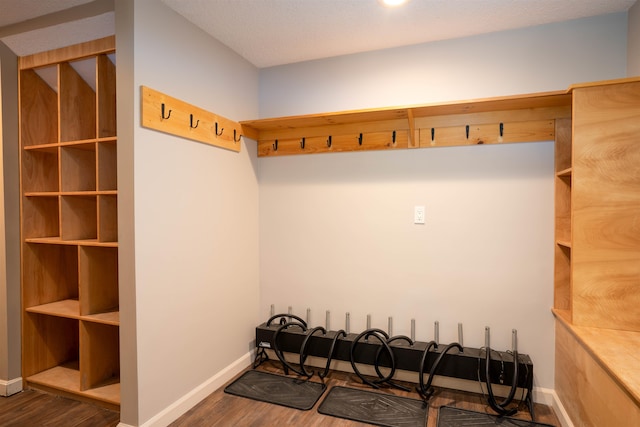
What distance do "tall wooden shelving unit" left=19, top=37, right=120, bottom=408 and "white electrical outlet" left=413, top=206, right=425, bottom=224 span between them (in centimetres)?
193

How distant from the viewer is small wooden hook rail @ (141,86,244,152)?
6.36 ft

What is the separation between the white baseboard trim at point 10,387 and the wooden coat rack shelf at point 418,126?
2265 millimetres

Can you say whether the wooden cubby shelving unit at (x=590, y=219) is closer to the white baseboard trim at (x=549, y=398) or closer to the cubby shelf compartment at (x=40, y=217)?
the white baseboard trim at (x=549, y=398)

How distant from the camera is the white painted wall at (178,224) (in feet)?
6.15

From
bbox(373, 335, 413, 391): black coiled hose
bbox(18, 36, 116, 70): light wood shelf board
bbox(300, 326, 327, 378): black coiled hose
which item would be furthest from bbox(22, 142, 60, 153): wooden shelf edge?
bbox(373, 335, 413, 391): black coiled hose

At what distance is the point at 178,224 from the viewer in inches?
84.9

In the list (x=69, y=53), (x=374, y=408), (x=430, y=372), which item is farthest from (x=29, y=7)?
(x=430, y=372)

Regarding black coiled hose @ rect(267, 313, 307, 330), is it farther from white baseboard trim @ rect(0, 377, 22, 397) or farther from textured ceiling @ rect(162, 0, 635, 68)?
textured ceiling @ rect(162, 0, 635, 68)

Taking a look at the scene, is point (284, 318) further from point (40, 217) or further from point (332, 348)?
point (40, 217)

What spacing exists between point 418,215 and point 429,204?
11 cm

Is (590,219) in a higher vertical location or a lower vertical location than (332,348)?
higher

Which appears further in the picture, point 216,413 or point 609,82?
point 216,413

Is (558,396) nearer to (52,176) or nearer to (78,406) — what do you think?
(78,406)

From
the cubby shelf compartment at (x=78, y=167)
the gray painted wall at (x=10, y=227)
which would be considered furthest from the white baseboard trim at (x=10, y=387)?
the cubby shelf compartment at (x=78, y=167)
